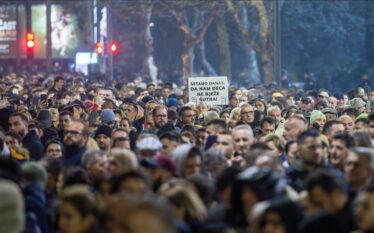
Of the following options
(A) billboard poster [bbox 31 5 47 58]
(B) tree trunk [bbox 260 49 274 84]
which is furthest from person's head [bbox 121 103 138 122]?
(A) billboard poster [bbox 31 5 47 58]

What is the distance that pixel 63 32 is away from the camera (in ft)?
243

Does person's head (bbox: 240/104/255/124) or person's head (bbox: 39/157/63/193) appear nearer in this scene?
person's head (bbox: 39/157/63/193)

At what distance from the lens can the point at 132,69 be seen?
247 ft

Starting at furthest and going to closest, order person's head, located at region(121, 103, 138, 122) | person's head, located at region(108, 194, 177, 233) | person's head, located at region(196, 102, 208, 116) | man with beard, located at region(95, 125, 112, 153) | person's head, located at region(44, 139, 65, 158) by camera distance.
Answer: person's head, located at region(196, 102, 208, 116), person's head, located at region(121, 103, 138, 122), man with beard, located at region(95, 125, 112, 153), person's head, located at region(44, 139, 65, 158), person's head, located at region(108, 194, 177, 233)

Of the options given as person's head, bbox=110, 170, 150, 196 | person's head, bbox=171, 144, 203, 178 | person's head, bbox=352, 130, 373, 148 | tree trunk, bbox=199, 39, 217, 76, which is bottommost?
tree trunk, bbox=199, 39, 217, 76

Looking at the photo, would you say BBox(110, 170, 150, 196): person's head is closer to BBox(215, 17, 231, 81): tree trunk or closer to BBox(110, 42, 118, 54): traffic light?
BBox(110, 42, 118, 54): traffic light

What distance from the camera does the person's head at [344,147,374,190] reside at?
12.4 metres

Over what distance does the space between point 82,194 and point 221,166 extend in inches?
143

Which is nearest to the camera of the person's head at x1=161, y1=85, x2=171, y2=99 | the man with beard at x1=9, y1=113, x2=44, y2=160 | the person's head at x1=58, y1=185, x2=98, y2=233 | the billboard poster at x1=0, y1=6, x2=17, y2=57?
the person's head at x1=58, y1=185, x2=98, y2=233

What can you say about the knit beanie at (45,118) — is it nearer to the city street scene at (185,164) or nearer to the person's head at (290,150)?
the city street scene at (185,164)

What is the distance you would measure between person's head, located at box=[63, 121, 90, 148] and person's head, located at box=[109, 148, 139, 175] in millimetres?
3589

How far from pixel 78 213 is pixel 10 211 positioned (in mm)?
629

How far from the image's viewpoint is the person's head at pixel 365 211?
9.88m

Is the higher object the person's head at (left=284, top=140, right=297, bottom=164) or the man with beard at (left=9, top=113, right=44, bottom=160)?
the person's head at (left=284, top=140, right=297, bottom=164)
